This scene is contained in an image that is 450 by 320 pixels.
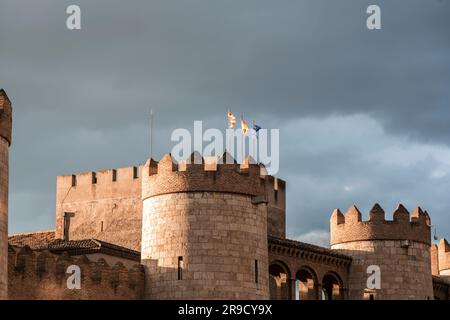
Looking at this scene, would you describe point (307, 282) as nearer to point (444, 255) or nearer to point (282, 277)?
point (282, 277)

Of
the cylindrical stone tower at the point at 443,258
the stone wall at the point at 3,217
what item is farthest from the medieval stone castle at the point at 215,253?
the cylindrical stone tower at the point at 443,258

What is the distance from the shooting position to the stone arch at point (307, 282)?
47406 millimetres

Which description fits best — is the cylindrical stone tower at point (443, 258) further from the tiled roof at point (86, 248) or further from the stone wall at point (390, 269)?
the tiled roof at point (86, 248)

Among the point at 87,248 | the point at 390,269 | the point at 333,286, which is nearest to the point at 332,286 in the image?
the point at 333,286

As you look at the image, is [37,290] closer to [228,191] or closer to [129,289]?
[129,289]

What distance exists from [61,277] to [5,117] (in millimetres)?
6374

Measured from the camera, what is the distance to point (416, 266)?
161 feet

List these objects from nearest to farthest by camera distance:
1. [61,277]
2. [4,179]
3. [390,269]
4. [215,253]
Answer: [4,179] → [61,277] → [215,253] → [390,269]

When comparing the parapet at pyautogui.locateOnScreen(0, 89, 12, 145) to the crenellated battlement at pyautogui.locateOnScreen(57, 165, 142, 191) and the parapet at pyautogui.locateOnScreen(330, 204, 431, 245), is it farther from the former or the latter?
the crenellated battlement at pyautogui.locateOnScreen(57, 165, 142, 191)

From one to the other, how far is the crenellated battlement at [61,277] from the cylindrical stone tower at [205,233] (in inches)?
32.3

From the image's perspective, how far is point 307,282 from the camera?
48156 millimetres

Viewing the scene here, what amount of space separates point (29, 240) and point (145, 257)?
1403 cm
